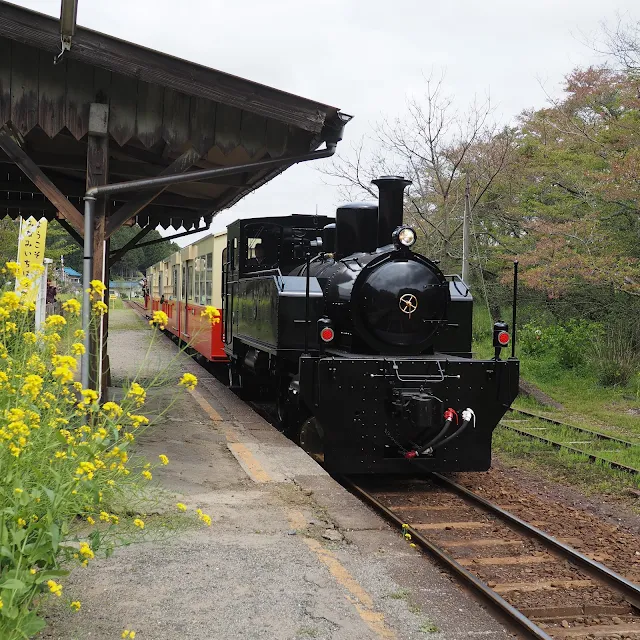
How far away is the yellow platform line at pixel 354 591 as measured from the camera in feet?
11.9

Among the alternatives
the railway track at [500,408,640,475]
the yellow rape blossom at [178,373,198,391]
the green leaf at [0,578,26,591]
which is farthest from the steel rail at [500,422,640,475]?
the green leaf at [0,578,26,591]

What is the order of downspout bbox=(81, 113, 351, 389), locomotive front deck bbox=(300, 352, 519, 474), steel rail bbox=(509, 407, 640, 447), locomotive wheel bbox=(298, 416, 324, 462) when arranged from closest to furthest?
downspout bbox=(81, 113, 351, 389) < locomotive front deck bbox=(300, 352, 519, 474) < locomotive wheel bbox=(298, 416, 324, 462) < steel rail bbox=(509, 407, 640, 447)

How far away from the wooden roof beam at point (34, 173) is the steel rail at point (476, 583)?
3.61 m

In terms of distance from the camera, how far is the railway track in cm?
843

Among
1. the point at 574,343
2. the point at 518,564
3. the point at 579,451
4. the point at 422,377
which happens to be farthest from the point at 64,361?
the point at 574,343

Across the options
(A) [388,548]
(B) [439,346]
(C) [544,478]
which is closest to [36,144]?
(B) [439,346]

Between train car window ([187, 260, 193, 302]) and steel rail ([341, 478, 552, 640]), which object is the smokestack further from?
train car window ([187, 260, 193, 302])

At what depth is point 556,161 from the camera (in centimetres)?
1770

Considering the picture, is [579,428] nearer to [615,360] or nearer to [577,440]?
[577,440]

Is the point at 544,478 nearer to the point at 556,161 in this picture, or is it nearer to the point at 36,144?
the point at 36,144

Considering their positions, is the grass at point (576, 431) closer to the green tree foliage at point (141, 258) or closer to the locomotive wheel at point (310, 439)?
the locomotive wheel at point (310, 439)

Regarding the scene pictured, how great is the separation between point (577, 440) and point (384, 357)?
4.12 m

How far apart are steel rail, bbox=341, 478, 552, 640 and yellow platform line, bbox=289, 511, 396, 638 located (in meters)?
0.75

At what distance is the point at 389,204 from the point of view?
779cm
